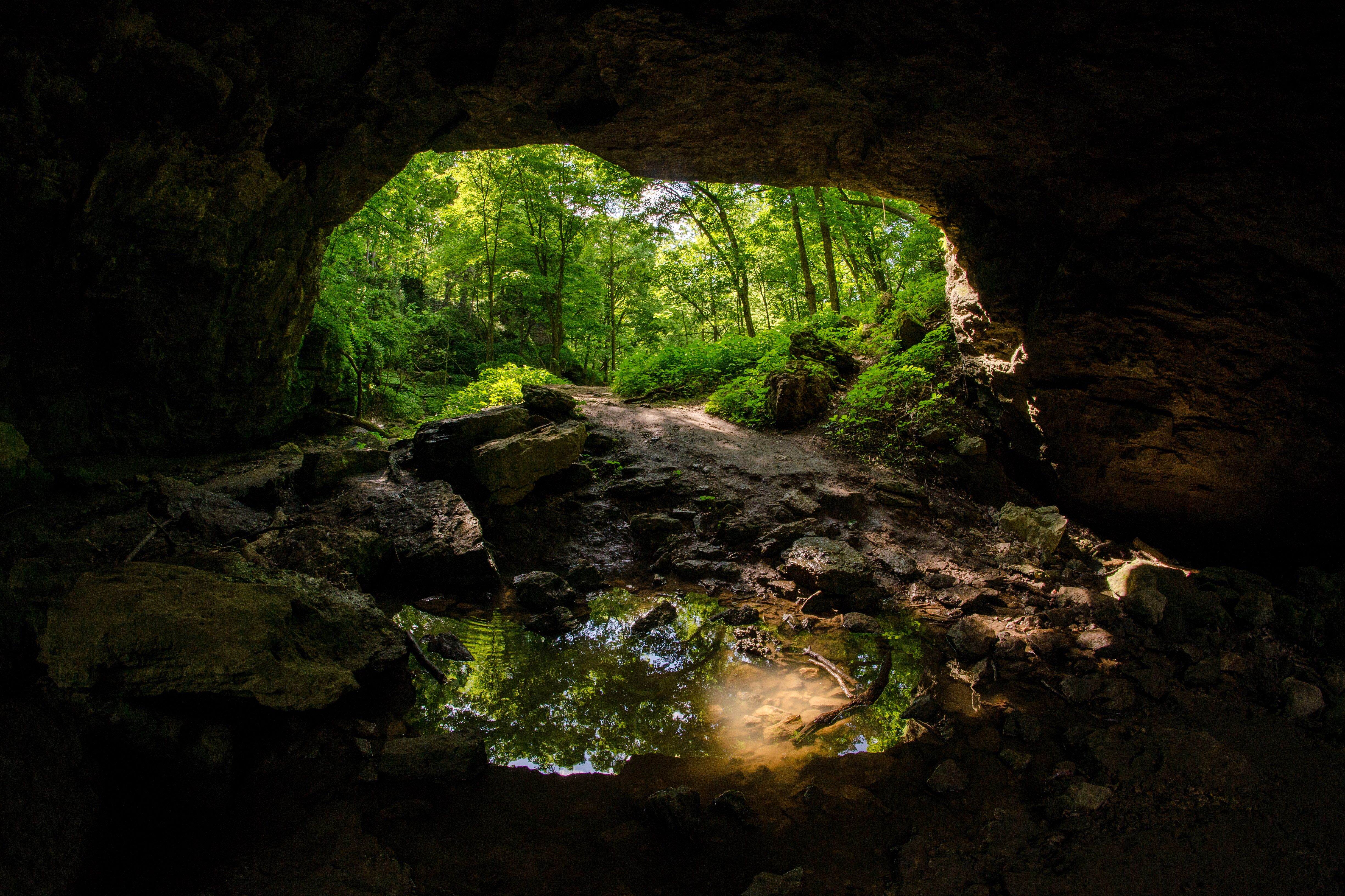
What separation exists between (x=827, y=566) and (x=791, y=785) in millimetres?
2825

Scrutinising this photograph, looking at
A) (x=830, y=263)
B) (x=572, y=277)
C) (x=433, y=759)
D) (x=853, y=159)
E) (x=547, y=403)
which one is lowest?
(x=433, y=759)

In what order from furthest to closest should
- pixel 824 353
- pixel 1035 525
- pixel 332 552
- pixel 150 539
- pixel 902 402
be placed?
pixel 824 353 < pixel 902 402 < pixel 1035 525 < pixel 332 552 < pixel 150 539

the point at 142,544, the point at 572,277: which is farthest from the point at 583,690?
the point at 572,277

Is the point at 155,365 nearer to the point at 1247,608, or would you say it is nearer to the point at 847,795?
the point at 847,795

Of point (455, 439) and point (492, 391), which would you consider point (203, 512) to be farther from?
point (492, 391)

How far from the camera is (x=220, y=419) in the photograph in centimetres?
829

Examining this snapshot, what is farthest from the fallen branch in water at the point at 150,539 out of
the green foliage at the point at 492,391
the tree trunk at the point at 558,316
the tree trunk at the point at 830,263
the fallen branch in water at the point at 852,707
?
the tree trunk at the point at 558,316

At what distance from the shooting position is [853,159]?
6.11 metres

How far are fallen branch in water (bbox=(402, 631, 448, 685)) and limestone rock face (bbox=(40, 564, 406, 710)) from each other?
0.25 meters

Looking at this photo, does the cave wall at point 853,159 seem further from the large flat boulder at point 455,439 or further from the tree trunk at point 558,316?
the tree trunk at point 558,316

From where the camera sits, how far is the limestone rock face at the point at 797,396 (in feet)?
33.2

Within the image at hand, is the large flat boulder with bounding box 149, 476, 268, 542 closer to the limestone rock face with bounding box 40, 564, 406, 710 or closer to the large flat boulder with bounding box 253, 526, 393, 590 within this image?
the large flat boulder with bounding box 253, 526, 393, 590

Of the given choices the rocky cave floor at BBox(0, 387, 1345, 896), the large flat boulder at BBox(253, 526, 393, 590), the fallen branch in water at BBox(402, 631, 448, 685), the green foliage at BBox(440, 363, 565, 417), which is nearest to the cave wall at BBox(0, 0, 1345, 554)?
the rocky cave floor at BBox(0, 387, 1345, 896)

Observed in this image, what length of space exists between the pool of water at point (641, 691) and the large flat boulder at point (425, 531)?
1.68 feet
